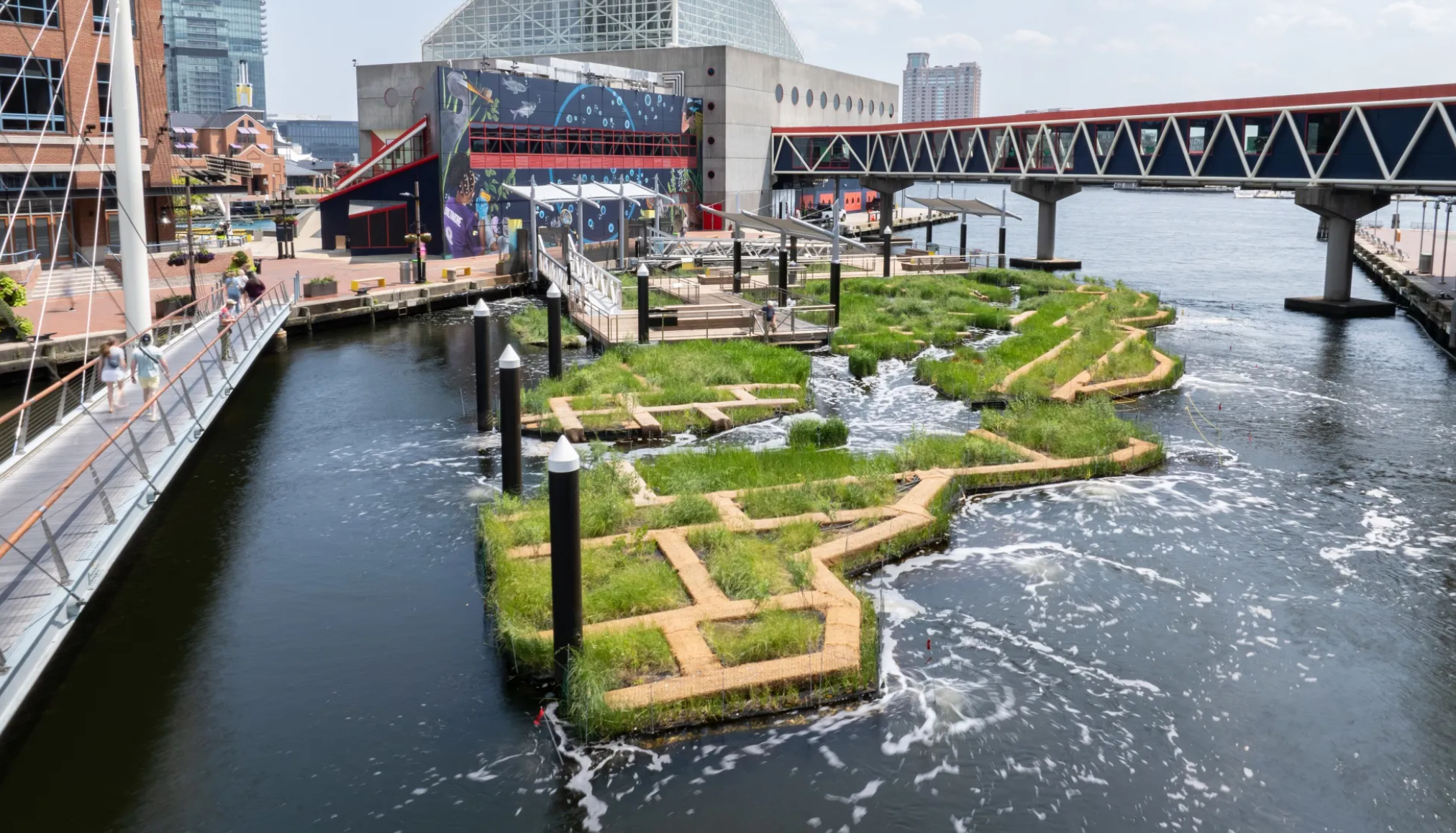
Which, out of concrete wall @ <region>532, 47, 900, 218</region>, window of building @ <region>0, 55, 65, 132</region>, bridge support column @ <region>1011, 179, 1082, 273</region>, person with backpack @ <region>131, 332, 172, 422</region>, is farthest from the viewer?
concrete wall @ <region>532, 47, 900, 218</region>

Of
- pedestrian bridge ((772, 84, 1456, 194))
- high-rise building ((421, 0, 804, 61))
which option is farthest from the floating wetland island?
high-rise building ((421, 0, 804, 61))

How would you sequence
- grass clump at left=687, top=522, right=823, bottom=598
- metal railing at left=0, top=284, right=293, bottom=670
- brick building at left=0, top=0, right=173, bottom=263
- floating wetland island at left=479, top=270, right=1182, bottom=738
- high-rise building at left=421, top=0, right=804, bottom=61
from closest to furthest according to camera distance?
metal railing at left=0, top=284, right=293, bottom=670, floating wetland island at left=479, top=270, right=1182, bottom=738, grass clump at left=687, top=522, right=823, bottom=598, brick building at left=0, top=0, right=173, bottom=263, high-rise building at left=421, top=0, right=804, bottom=61

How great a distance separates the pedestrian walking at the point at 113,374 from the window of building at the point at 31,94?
25334 millimetres

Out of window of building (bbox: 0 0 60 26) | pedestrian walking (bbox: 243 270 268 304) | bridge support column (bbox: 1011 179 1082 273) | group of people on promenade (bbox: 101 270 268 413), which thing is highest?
window of building (bbox: 0 0 60 26)

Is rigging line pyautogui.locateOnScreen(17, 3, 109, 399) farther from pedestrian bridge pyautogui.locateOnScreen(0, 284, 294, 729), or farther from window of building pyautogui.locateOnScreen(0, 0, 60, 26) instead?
window of building pyautogui.locateOnScreen(0, 0, 60, 26)

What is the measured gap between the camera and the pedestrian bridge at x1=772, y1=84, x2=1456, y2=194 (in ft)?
136

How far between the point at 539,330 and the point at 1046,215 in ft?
112

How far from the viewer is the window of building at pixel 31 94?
39.8 m

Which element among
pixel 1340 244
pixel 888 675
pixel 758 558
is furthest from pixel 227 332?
pixel 1340 244

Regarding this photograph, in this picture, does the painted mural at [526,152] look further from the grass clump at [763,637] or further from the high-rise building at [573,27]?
the grass clump at [763,637]

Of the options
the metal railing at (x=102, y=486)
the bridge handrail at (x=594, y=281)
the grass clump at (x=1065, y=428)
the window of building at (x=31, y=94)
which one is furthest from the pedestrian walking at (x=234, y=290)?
the grass clump at (x=1065, y=428)

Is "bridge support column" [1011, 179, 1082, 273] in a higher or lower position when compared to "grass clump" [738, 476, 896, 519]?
higher

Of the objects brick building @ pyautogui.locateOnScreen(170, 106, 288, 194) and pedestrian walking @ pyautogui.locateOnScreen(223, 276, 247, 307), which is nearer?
pedestrian walking @ pyautogui.locateOnScreen(223, 276, 247, 307)

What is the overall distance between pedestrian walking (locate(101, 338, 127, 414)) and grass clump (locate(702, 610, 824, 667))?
1076 centimetres
